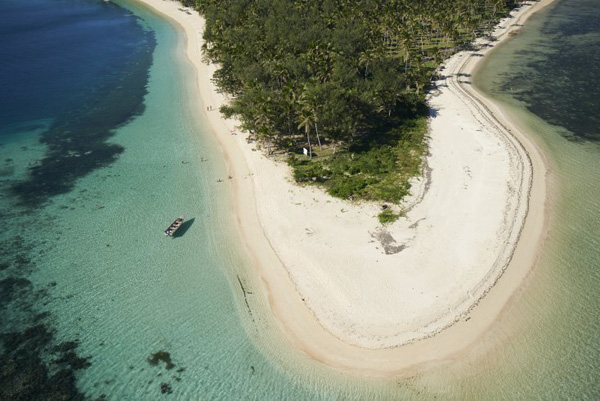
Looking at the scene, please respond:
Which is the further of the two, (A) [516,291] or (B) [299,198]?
(B) [299,198]

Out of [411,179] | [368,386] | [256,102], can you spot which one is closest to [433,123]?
[411,179]

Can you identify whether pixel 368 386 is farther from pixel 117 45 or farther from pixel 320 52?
pixel 117 45

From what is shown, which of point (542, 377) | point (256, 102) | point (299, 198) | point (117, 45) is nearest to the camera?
point (542, 377)

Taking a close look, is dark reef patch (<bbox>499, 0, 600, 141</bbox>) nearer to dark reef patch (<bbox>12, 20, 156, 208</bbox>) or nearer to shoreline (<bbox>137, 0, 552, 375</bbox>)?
shoreline (<bbox>137, 0, 552, 375</bbox>)

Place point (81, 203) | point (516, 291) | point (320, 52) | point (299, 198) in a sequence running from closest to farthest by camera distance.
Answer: point (516, 291), point (299, 198), point (81, 203), point (320, 52)

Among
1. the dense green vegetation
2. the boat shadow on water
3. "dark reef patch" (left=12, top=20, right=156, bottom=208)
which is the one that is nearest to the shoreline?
the dense green vegetation

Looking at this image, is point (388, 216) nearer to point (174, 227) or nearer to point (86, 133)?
point (174, 227)
